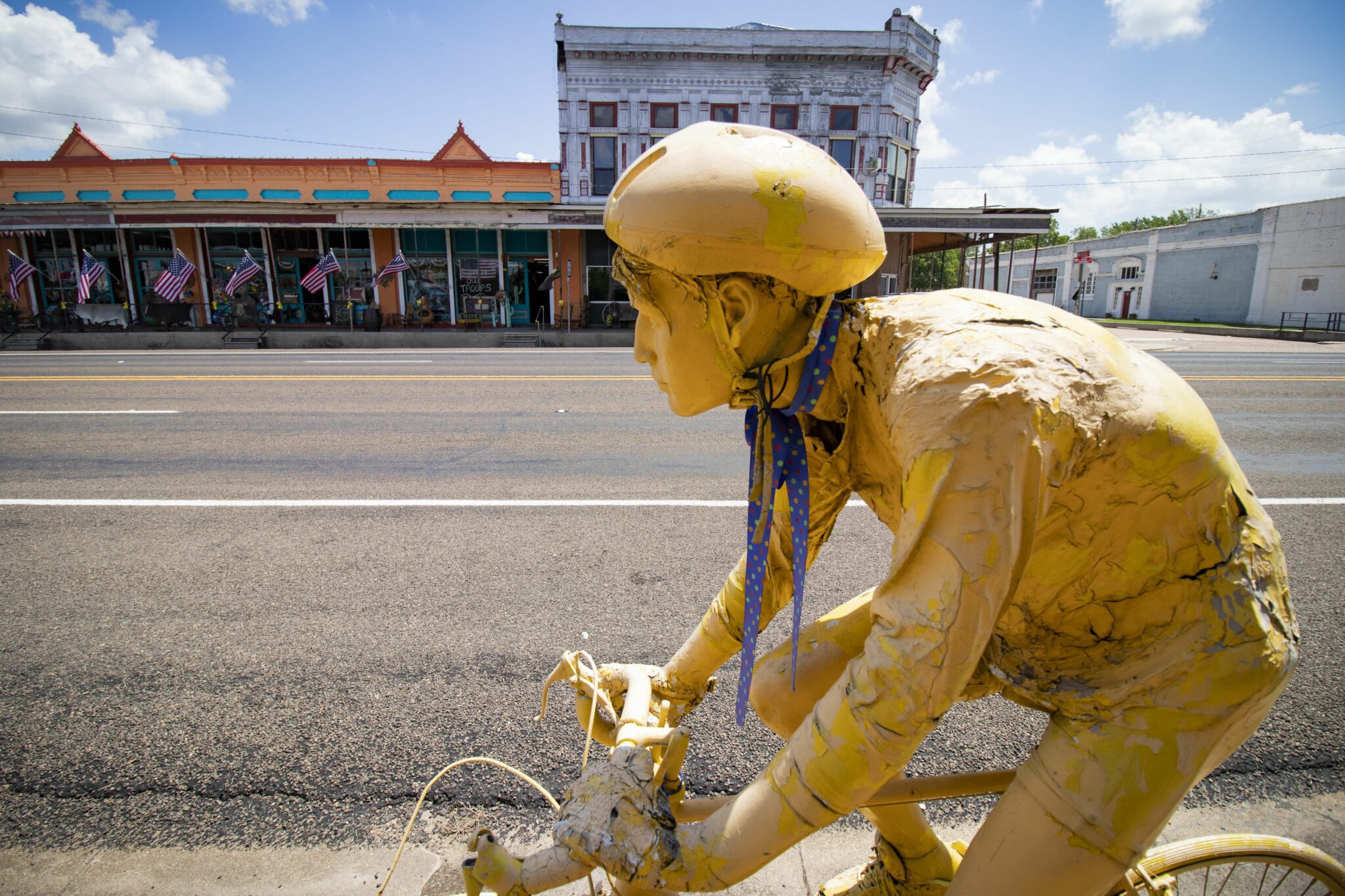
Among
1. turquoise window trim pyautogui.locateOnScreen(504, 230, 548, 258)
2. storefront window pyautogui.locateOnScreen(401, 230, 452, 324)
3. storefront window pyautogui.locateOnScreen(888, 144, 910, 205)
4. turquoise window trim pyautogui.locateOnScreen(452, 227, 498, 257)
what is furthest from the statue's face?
storefront window pyautogui.locateOnScreen(888, 144, 910, 205)

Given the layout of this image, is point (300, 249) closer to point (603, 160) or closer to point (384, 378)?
point (603, 160)

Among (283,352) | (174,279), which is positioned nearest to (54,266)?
(174,279)

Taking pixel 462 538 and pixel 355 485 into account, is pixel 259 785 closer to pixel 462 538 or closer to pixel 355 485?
pixel 462 538

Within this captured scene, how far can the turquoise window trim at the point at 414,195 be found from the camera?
1006 inches

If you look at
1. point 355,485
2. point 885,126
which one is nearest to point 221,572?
point 355,485

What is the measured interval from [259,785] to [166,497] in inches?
158

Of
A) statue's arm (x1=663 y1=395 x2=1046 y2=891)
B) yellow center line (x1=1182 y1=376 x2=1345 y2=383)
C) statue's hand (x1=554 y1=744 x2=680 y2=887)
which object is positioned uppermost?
statue's arm (x1=663 y1=395 x2=1046 y2=891)

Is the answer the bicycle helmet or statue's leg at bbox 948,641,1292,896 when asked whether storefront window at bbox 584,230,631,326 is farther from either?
statue's leg at bbox 948,641,1292,896

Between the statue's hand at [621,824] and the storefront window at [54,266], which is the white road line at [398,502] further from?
the storefront window at [54,266]

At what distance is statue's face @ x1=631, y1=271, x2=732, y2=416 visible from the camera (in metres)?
1.22

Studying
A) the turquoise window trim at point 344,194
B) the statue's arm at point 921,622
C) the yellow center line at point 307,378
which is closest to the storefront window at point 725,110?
the turquoise window trim at point 344,194

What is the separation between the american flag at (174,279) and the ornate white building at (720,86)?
12.7 meters

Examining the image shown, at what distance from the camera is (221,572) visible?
4051mm

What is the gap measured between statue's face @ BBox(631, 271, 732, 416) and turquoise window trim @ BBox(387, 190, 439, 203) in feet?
89.0
